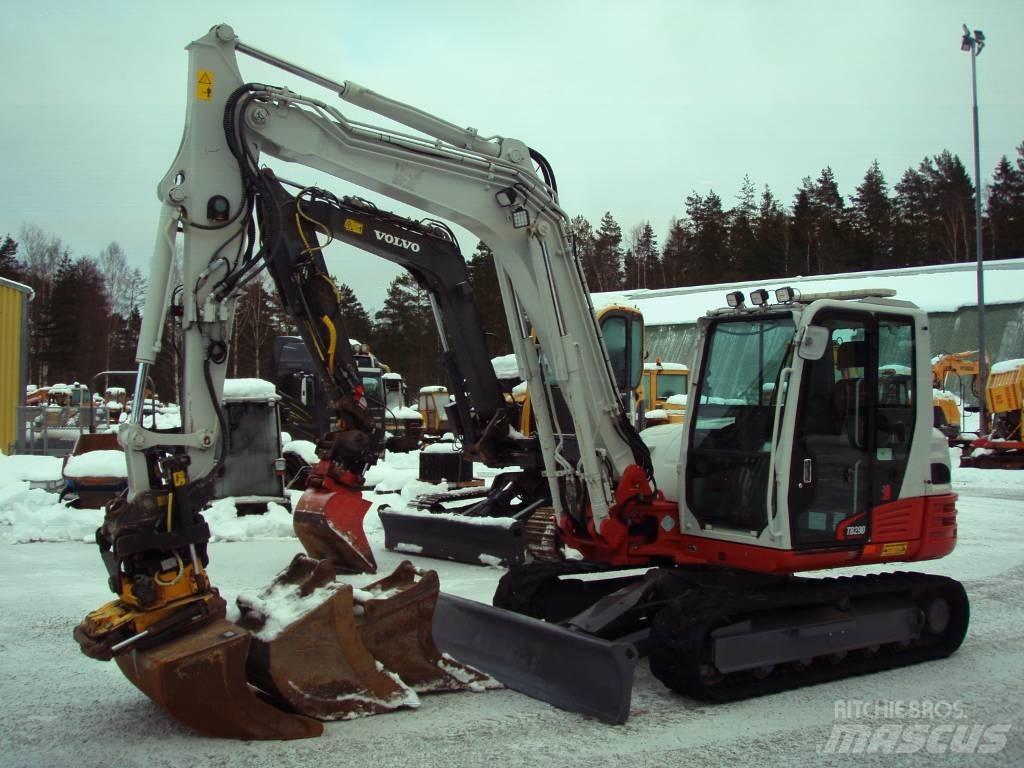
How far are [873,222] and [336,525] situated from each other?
207 feet

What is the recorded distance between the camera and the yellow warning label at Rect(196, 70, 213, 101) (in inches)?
218

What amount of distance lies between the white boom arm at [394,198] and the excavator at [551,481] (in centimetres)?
1

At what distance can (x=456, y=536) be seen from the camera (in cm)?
980

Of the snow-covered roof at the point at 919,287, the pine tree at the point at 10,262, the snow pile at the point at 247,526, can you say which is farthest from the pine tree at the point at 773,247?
the snow pile at the point at 247,526

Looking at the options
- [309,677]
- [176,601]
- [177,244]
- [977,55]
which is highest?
[977,55]

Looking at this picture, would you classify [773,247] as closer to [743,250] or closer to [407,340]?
[743,250]

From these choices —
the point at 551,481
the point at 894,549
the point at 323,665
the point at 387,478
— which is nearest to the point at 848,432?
the point at 894,549

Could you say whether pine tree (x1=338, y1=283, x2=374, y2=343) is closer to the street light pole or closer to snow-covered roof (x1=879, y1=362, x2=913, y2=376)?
the street light pole

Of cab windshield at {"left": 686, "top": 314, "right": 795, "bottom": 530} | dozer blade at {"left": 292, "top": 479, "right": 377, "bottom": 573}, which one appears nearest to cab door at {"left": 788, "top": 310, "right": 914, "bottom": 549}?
cab windshield at {"left": 686, "top": 314, "right": 795, "bottom": 530}

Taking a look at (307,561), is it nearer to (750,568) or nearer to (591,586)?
(591,586)

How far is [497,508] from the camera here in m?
10.4

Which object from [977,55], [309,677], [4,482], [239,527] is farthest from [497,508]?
[977,55]

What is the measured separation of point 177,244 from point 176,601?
6.41 ft

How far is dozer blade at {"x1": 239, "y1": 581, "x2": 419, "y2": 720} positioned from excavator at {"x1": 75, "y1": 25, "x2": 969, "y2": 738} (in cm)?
1
